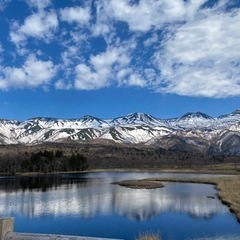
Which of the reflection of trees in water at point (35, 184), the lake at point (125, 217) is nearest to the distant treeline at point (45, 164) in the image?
the reflection of trees in water at point (35, 184)

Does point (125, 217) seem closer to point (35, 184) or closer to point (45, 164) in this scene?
point (35, 184)

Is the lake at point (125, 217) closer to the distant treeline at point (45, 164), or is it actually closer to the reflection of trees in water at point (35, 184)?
the reflection of trees in water at point (35, 184)

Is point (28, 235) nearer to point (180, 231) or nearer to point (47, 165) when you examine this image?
point (180, 231)

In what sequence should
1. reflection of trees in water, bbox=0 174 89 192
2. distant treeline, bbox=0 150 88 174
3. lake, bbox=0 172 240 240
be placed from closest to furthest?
1. lake, bbox=0 172 240 240
2. reflection of trees in water, bbox=0 174 89 192
3. distant treeline, bbox=0 150 88 174

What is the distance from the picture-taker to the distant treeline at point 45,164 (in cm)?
17312

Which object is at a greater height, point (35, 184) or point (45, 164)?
point (45, 164)

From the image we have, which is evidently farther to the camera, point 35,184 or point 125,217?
point 35,184

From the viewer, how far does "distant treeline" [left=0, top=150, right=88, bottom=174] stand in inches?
6816

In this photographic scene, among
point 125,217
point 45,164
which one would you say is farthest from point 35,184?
point 45,164

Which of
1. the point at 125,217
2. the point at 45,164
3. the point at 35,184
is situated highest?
the point at 45,164

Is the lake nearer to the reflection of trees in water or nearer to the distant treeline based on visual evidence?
the reflection of trees in water

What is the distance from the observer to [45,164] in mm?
176000

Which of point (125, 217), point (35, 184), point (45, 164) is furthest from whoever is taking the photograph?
point (45, 164)

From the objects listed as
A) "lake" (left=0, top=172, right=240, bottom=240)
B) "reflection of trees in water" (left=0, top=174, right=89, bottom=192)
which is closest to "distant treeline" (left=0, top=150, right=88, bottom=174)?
"reflection of trees in water" (left=0, top=174, right=89, bottom=192)
